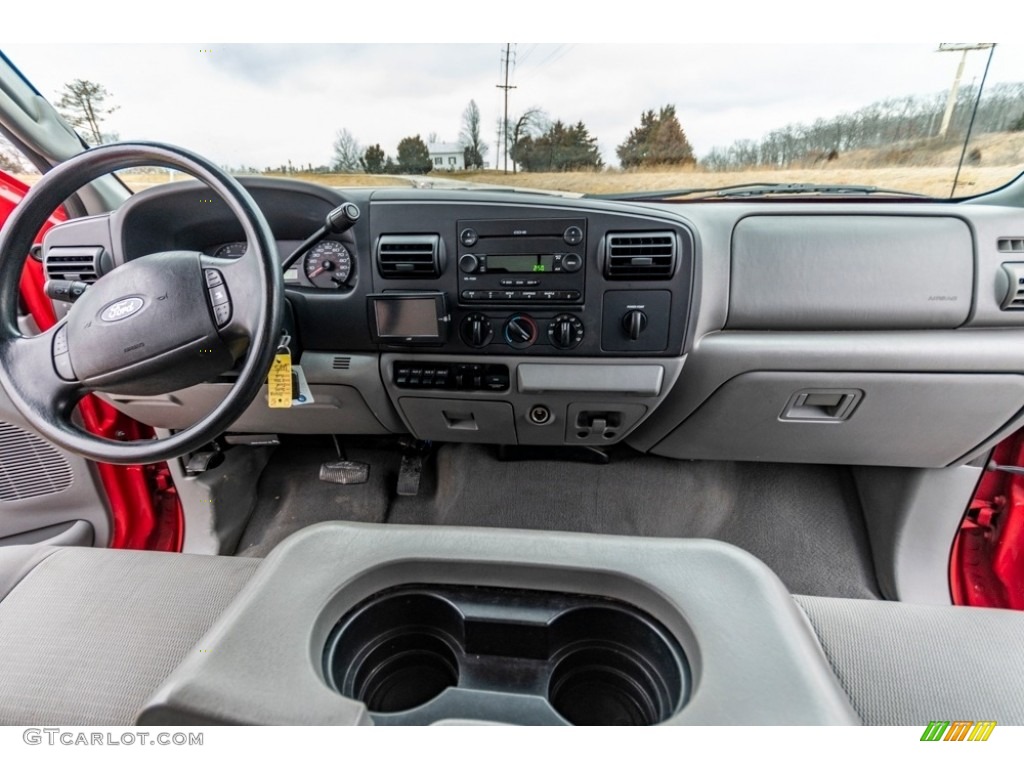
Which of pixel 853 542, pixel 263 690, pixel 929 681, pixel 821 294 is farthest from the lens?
pixel 853 542

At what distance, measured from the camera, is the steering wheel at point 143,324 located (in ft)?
3.67

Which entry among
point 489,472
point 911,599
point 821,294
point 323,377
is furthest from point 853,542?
point 323,377

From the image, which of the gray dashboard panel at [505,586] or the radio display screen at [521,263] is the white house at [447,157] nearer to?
the radio display screen at [521,263]

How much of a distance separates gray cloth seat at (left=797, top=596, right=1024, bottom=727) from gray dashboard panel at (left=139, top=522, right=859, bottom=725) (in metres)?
0.22

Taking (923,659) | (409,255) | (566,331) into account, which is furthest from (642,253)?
→ (923,659)

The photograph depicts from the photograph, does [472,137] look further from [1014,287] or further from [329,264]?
[1014,287]

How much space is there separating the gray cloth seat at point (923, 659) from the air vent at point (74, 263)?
1.92 metres

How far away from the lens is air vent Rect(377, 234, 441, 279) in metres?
1.51

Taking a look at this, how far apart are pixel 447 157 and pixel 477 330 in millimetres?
498

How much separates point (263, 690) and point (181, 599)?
0.56 meters

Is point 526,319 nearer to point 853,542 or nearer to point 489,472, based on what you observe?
point 489,472

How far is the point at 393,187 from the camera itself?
5.19ft

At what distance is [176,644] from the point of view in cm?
114

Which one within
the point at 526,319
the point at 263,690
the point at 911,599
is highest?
the point at 526,319
